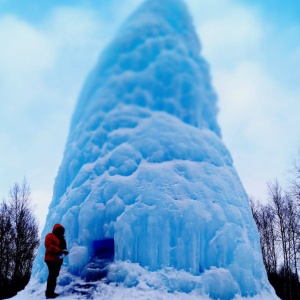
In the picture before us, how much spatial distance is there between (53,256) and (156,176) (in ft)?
8.04

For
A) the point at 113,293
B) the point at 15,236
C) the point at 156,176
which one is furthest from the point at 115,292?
the point at 15,236

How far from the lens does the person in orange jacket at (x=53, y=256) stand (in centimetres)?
563

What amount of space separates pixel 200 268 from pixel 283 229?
1815 centimetres

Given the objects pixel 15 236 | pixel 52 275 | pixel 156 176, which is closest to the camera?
pixel 52 275

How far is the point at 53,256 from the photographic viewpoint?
563 centimetres

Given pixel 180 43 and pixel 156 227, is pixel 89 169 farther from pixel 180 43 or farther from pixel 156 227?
pixel 180 43

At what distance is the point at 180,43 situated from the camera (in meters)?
8.53

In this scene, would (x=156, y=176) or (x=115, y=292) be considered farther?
(x=156, y=176)

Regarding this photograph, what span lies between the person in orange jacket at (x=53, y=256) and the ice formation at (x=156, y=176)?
0.68 metres

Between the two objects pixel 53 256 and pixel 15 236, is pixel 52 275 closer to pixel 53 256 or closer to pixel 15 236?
pixel 53 256

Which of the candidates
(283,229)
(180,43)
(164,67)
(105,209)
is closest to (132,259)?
(105,209)

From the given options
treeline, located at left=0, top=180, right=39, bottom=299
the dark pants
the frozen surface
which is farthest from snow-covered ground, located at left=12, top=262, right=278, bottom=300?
treeline, located at left=0, top=180, right=39, bottom=299

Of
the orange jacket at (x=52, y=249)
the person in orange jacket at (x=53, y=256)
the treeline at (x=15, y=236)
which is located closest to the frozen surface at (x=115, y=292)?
the person in orange jacket at (x=53, y=256)

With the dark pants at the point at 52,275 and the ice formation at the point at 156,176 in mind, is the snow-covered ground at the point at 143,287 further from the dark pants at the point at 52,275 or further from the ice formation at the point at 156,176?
the dark pants at the point at 52,275
